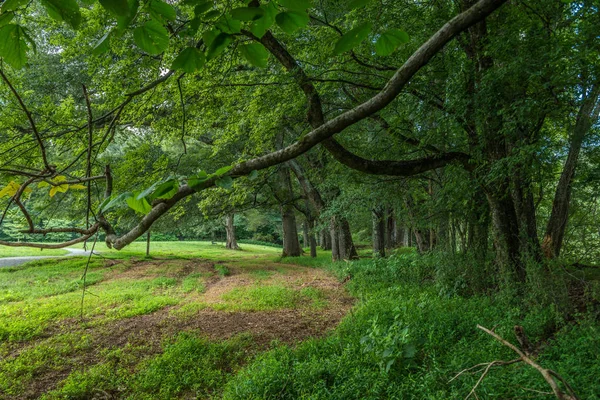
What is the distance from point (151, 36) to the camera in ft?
3.30

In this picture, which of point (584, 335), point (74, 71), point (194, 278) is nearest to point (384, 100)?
point (584, 335)

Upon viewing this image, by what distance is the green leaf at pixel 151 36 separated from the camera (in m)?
0.98

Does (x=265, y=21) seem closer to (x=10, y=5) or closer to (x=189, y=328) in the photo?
(x=10, y=5)

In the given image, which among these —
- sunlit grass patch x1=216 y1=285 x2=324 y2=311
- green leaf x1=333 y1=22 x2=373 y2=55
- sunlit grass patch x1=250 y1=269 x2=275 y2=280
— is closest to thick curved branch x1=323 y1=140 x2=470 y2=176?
sunlit grass patch x1=216 y1=285 x2=324 y2=311

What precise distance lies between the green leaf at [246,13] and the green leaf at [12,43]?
574mm

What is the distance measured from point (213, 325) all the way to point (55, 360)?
2.35m

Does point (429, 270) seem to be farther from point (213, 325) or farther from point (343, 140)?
point (213, 325)

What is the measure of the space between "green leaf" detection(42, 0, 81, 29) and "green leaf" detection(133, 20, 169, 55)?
145mm

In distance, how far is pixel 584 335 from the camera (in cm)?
358

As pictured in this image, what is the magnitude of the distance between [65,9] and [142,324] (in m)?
6.57

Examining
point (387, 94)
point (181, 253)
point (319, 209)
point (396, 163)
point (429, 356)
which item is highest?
point (396, 163)

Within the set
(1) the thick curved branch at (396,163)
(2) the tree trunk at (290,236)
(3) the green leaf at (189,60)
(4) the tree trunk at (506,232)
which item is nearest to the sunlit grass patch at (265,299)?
(1) the thick curved branch at (396,163)

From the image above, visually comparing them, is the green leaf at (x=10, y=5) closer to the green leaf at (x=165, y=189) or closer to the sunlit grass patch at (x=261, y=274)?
the green leaf at (x=165, y=189)

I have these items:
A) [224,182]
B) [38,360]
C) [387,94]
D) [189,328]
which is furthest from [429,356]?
[38,360]
